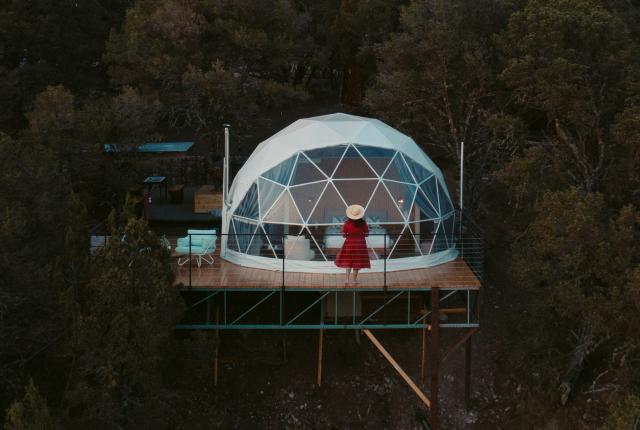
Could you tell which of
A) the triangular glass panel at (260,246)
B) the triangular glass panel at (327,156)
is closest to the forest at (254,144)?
the triangular glass panel at (260,246)

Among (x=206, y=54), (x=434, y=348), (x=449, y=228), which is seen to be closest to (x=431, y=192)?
(x=449, y=228)

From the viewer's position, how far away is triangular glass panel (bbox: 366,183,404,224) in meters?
16.0

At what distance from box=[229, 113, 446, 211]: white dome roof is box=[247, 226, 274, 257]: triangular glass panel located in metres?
1.32

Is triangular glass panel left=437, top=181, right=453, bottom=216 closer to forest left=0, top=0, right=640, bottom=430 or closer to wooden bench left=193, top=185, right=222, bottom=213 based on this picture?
forest left=0, top=0, right=640, bottom=430

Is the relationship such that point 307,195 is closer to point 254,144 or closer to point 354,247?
point 354,247

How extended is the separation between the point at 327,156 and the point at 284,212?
5.41 feet

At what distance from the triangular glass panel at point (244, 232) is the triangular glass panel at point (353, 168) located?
2117 millimetres

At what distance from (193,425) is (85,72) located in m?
19.4

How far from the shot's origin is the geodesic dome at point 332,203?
1570 cm

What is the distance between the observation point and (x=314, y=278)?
1490 cm

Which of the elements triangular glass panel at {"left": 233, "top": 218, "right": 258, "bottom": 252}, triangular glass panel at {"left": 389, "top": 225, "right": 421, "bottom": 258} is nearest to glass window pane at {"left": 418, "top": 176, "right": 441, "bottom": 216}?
triangular glass panel at {"left": 389, "top": 225, "right": 421, "bottom": 258}

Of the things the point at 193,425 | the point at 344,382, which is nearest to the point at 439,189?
the point at 344,382

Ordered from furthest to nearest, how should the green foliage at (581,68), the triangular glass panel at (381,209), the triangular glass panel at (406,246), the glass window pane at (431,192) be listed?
the green foliage at (581,68)
the glass window pane at (431,192)
the triangular glass panel at (381,209)
the triangular glass panel at (406,246)

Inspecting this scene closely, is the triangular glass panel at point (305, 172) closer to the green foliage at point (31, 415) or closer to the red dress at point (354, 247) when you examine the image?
the red dress at point (354, 247)
